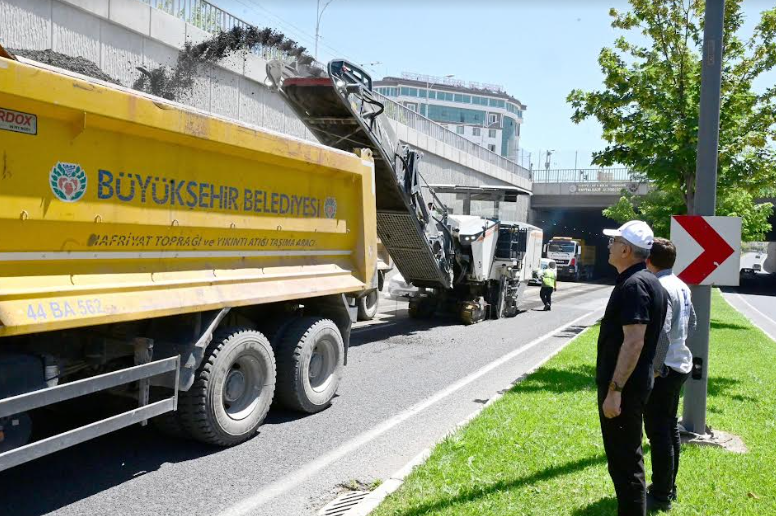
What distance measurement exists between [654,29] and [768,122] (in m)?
2.58

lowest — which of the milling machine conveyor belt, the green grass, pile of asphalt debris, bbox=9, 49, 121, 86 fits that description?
the green grass

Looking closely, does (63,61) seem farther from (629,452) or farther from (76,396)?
(629,452)

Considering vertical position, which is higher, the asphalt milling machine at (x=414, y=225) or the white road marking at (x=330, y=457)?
the asphalt milling machine at (x=414, y=225)

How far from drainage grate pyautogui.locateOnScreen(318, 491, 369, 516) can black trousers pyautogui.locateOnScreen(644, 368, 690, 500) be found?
2.03 metres

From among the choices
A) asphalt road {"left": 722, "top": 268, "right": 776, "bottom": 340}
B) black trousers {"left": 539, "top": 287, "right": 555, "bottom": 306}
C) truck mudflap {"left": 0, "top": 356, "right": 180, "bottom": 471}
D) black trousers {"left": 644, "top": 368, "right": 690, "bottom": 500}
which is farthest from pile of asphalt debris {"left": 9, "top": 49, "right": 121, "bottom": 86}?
asphalt road {"left": 722, "top": 268, "right": 776, "bottom": 340}

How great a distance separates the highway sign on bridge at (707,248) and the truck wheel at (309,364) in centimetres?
352

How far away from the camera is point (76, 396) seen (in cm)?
427

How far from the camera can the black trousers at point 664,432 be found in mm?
4473

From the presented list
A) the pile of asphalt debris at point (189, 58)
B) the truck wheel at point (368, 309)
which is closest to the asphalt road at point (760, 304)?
the truck wheel at point (368, 309)

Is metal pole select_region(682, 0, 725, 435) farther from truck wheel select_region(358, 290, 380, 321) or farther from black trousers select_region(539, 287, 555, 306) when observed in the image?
black trousers select_region(539, 287, 555, 306)

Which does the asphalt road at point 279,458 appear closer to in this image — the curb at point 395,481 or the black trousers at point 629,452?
the curb at point 395,481

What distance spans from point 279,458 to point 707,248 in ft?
13.5

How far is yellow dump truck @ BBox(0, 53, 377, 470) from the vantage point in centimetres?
403

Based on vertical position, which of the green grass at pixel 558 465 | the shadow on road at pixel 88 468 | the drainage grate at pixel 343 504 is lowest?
the drainage grate at pixel 343 504
